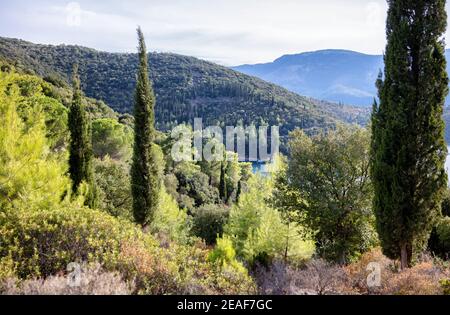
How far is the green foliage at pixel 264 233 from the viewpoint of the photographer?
14.8m

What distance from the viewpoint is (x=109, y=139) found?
28453 mm

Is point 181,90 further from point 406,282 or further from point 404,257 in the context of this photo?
point 406,282

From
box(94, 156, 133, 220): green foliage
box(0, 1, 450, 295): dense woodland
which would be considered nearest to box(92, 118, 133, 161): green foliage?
box(0, 1, 450, 295): dense woodland

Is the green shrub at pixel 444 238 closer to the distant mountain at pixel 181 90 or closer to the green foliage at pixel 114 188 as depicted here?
the green foliage at pixel 114 188

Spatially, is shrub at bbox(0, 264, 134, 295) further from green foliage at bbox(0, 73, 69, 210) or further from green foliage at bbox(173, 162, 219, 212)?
green foliage at bbox(173, 162, 219, 212)

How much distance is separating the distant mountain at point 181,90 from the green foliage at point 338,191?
5978 centimetres

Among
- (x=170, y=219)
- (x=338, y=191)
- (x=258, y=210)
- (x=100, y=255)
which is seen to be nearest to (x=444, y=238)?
(x=338, y=191)

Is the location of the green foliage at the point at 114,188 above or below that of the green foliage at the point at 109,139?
below

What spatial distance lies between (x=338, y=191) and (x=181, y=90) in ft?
281

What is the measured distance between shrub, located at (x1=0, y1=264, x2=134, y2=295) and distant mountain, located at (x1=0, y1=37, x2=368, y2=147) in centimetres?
6562

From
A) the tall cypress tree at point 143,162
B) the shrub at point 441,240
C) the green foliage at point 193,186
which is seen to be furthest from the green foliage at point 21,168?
the green foliage at point 193,186

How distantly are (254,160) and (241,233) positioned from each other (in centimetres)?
6235

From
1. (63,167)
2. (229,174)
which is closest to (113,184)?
(63,167)
